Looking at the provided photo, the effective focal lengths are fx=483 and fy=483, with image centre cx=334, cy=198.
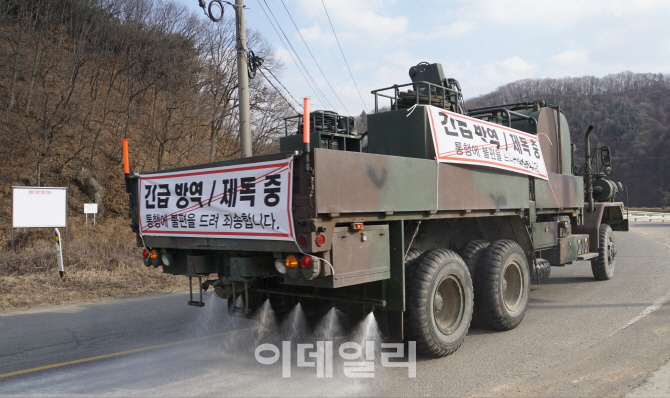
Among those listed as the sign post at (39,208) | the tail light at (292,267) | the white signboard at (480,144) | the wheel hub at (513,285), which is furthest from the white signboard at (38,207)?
the wheel hub at (513,285)

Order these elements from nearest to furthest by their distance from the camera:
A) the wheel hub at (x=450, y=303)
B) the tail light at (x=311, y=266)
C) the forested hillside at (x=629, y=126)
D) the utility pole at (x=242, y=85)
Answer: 1. the tail light at (x=311, y=266)
2. the wheel hub at (x=450, y=303)
3. the utility pole at (x=242, y=85)
4. the forested hillside at (x=629, y=126)

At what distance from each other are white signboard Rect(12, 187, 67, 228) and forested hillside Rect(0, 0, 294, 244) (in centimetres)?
704

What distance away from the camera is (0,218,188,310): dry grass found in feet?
28.8

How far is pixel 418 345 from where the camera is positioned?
5.05 m

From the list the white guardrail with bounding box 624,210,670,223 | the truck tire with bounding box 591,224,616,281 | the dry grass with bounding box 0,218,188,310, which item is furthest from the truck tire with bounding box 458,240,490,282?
the white guardrail with bounding box 624,210,670,223

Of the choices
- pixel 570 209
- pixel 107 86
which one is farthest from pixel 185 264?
pixel 107 86

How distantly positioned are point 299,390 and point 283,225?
58.1 inches

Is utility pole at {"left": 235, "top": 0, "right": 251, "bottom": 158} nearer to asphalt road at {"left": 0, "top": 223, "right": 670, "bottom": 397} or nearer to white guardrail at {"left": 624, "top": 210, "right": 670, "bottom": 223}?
asphalt road at {"left": 0, "top": 223, "right": 670, "bottom": 397}

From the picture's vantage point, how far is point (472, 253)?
20.3 feet

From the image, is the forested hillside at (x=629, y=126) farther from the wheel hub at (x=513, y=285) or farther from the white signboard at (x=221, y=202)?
the white signboard at (x=221, y=202)

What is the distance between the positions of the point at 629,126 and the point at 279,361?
92246mm

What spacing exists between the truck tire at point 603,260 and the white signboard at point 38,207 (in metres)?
11.4

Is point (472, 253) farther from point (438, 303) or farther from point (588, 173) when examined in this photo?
point (588, 173)

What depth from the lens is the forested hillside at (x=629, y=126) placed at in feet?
259
